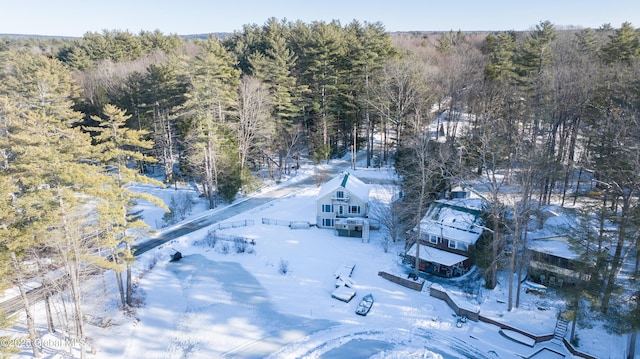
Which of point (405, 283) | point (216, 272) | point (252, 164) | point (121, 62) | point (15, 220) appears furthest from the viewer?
point (121, 62)

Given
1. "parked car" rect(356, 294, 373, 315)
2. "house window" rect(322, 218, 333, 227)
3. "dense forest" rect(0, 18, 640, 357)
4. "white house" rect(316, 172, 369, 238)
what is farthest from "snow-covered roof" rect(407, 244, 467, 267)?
"house window" rect(322, 218, 333, 227)

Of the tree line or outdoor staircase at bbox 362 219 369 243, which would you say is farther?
outdoor staircase at bbox 362 219 369 243

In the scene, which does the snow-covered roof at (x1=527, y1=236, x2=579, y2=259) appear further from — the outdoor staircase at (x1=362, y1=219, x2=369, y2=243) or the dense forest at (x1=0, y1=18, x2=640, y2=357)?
the outdoor staircase at (x1=362, y1=219, x2=369, y2=243)

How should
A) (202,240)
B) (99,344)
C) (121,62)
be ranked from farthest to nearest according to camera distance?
(121,62), (202,240), (99,344)

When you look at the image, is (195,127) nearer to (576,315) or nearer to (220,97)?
(220,97)

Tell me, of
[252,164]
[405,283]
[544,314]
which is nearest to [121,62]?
[252,164]

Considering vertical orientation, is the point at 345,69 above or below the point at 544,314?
above

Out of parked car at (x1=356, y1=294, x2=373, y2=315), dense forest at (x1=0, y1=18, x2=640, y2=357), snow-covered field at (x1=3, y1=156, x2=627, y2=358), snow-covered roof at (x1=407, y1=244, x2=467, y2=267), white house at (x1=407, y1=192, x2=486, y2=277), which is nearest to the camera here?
dense forest at (x1=0, y1=18, x2=640, y2=357)
